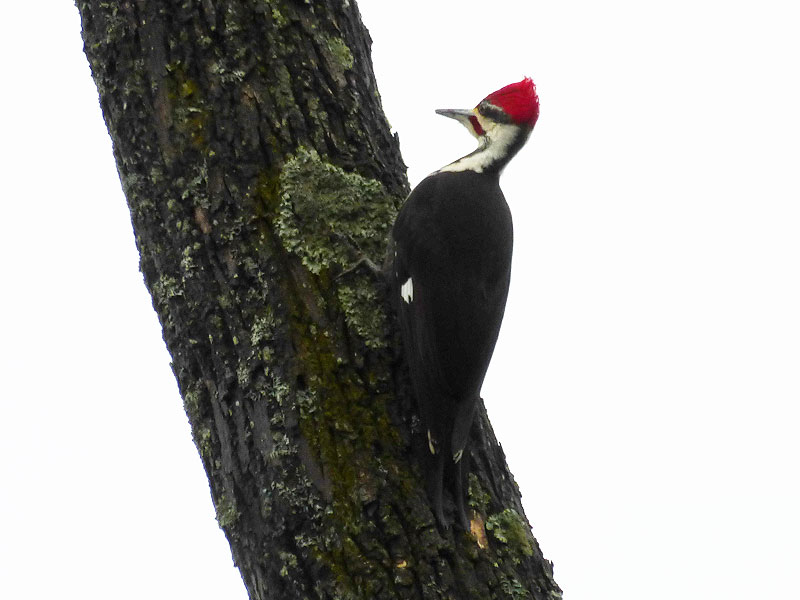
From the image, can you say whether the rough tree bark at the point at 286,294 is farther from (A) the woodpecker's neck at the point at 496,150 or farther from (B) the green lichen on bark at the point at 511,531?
(A) the woodpecker's neck at the point at 496,150

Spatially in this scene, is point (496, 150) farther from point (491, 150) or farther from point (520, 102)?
point (520, 102)

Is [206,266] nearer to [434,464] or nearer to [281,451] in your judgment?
[281,451]

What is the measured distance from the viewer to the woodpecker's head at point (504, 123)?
3051 millimetres

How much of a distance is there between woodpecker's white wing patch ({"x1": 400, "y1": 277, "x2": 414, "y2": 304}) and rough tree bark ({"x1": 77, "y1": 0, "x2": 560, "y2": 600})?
0.11m

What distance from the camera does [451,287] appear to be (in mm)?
2576

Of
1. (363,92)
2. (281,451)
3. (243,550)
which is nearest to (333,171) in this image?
(363,92)

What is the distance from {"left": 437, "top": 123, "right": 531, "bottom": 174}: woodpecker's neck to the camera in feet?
9.87

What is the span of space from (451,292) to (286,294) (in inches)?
21.3

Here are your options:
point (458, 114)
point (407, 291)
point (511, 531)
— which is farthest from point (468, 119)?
point (511, 531)

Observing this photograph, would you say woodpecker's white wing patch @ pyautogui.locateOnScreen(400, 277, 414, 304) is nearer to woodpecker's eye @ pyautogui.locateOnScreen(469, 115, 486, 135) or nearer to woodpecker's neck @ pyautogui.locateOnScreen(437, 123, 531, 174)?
woodpecker's neck @ pyautogui.locateOnScreen(437, 123, 531, 174)

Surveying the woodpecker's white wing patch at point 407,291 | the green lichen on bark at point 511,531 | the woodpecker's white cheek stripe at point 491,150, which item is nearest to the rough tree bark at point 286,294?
the green lichen on bark at point 511,531

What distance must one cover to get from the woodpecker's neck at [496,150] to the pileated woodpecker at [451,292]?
0.04ft

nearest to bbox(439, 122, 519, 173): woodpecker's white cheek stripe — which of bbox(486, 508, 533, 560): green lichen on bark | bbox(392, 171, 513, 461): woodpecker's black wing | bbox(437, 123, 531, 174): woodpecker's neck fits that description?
bbox(437, 123, 531, 174): woodpecker's neck

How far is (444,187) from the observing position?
274 centimetres
